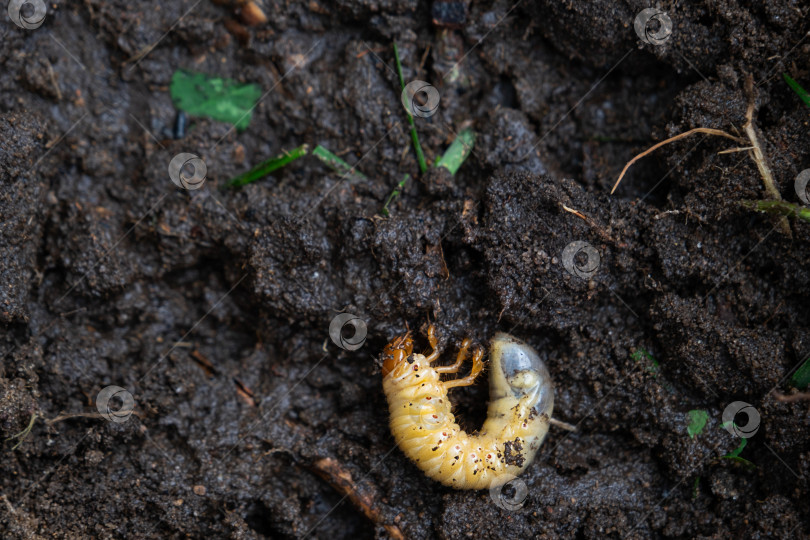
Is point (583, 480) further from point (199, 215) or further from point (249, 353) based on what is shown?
point (199, 215)

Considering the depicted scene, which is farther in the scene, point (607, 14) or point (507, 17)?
point (507, 17)

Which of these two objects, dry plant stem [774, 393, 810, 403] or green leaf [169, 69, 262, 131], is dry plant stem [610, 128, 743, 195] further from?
green leaf [169, 69, 262, 131]

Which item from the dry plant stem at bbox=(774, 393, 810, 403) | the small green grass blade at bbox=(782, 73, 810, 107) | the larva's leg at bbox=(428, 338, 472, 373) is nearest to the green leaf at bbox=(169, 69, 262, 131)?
the larva's leg at bbox=(428, 338, 472, 373)

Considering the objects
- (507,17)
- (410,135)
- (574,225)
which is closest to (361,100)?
(410,135)

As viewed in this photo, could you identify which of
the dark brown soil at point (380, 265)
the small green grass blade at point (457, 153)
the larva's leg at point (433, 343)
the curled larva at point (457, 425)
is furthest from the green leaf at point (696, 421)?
the small green grass blade at point (457, 153)

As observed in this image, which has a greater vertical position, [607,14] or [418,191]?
[607,14]

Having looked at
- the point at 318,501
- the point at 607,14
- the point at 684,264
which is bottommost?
the point at 318,501
